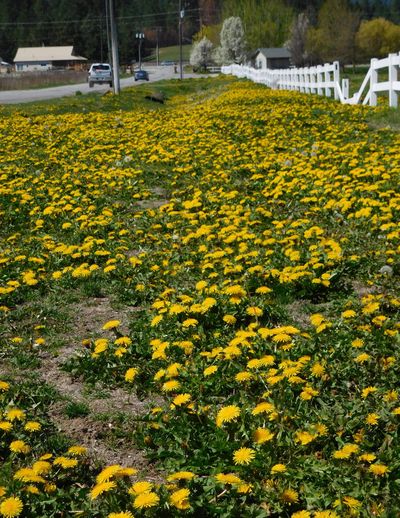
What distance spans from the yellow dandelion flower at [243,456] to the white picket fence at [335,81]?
13026mm

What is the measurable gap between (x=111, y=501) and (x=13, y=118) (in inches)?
716

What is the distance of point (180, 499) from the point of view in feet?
8.80

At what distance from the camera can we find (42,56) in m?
132

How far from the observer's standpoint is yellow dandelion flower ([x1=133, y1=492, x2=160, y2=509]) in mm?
2586

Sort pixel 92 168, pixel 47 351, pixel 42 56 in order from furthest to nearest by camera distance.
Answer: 1. pixel 42 56
2. pixel 92 168
3. pixel 47 351

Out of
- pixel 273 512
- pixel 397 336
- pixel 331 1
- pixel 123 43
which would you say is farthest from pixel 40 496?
pixel 123 43

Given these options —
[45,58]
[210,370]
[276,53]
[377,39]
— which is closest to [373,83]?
[210,370]

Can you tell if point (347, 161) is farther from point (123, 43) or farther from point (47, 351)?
point (123, 43)

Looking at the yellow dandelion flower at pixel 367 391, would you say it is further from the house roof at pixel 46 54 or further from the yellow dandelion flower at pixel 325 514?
the house roof at pixel 46 54

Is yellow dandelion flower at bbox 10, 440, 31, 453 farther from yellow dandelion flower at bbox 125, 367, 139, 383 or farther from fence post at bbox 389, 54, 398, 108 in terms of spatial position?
fence post at bbox 389, 54, 398, 108

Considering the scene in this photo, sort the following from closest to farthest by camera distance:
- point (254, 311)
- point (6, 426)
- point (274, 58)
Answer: point (6, 426) < point (254, 311) < point (274, 58)

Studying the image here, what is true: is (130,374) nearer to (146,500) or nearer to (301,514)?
(146,500)

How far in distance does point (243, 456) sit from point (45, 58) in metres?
139

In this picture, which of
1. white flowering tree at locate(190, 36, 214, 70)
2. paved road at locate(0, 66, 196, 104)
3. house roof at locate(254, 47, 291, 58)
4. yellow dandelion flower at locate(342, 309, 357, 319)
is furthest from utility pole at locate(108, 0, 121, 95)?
white flowering tree at locate(190, 36, 214, 70)
